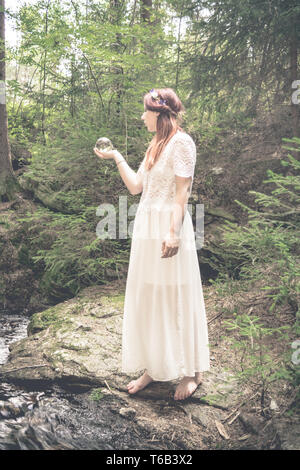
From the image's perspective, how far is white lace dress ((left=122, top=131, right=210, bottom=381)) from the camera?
2820 mm

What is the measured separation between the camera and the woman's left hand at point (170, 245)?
2.63m

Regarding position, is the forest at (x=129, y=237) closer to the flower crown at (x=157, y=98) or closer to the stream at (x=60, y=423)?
the stream at (x=60, y=423)

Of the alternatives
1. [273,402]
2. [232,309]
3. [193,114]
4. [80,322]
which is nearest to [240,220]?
[232,309]

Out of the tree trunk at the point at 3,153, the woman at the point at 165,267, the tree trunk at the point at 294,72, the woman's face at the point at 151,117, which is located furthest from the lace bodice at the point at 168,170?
the tree trunk at the point at 3,153

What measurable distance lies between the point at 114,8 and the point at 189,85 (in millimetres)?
1696

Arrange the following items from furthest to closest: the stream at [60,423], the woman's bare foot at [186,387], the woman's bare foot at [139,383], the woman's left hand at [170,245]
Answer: the woman's bare foot at [139,383] < the woman's bare foot at [186,387] < the woman's left hand at [170,245] < the stream at [60,423]

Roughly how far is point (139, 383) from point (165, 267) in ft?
3.45

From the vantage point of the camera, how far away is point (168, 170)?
8.95 feet

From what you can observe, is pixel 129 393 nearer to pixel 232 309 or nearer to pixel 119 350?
pixel 119 350

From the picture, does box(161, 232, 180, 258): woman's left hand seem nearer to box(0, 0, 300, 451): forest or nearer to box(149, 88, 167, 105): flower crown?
box(0, 0, 300, 451): forest

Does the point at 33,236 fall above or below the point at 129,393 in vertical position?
above

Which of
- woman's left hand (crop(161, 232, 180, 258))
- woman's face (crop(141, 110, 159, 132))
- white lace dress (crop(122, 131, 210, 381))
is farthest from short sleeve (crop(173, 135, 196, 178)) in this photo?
woman's left hand (crop(161, 232, 180, 258))

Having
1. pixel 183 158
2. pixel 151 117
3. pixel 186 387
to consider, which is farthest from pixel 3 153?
pixel 186 387

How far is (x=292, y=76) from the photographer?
18.4ft
